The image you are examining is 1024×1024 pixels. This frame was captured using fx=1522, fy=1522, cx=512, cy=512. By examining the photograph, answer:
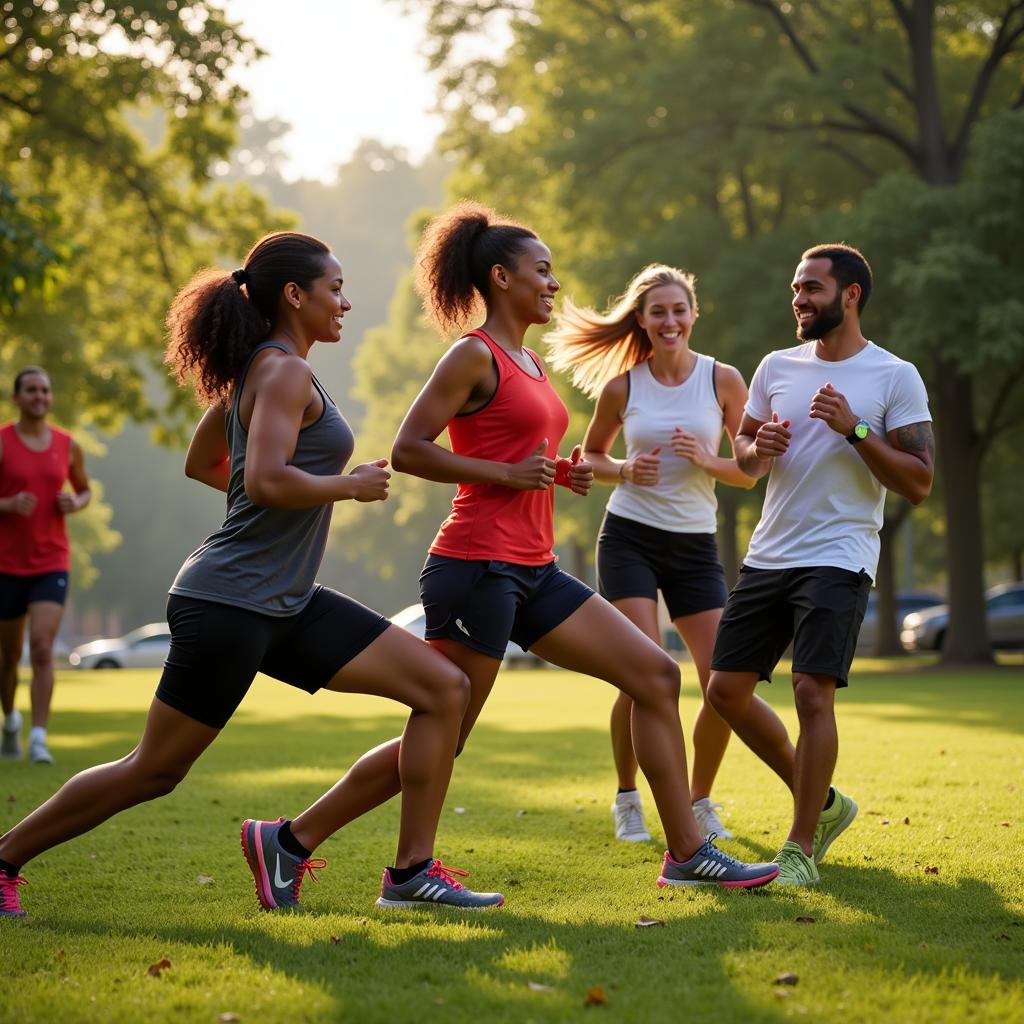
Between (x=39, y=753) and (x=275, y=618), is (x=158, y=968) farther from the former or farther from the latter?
(x=39, y=753)

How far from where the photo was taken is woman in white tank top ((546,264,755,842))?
7.39m

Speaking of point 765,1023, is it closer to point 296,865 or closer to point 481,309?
point 296,865

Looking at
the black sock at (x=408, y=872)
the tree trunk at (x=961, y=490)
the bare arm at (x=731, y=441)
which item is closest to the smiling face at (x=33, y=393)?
the bare arm at (x=731, y=441)

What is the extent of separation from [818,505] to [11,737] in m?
7.46

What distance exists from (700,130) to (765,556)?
851 inches

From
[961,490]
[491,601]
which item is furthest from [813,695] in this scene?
[961,490]

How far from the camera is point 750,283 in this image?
26750 millimetres

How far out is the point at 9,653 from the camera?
35.5ft

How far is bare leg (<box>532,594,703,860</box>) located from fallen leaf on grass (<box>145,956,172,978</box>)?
1851mm

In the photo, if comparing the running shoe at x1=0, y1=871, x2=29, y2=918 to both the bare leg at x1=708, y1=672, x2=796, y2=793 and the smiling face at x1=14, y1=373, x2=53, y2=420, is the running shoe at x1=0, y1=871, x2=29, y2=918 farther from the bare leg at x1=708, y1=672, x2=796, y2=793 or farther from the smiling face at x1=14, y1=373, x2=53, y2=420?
the smiling face at x1=14, y1=373, x2=53, y2=420

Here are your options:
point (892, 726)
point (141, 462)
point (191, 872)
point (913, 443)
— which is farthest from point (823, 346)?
point (141, 462)

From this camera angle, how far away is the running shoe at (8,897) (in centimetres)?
540

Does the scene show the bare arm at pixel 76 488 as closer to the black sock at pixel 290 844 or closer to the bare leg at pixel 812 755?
the black sock at pixel 290 844

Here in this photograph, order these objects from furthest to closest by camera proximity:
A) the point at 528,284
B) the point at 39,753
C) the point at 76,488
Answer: the point at 76,488
the point at 39,753
the point at 528,284
